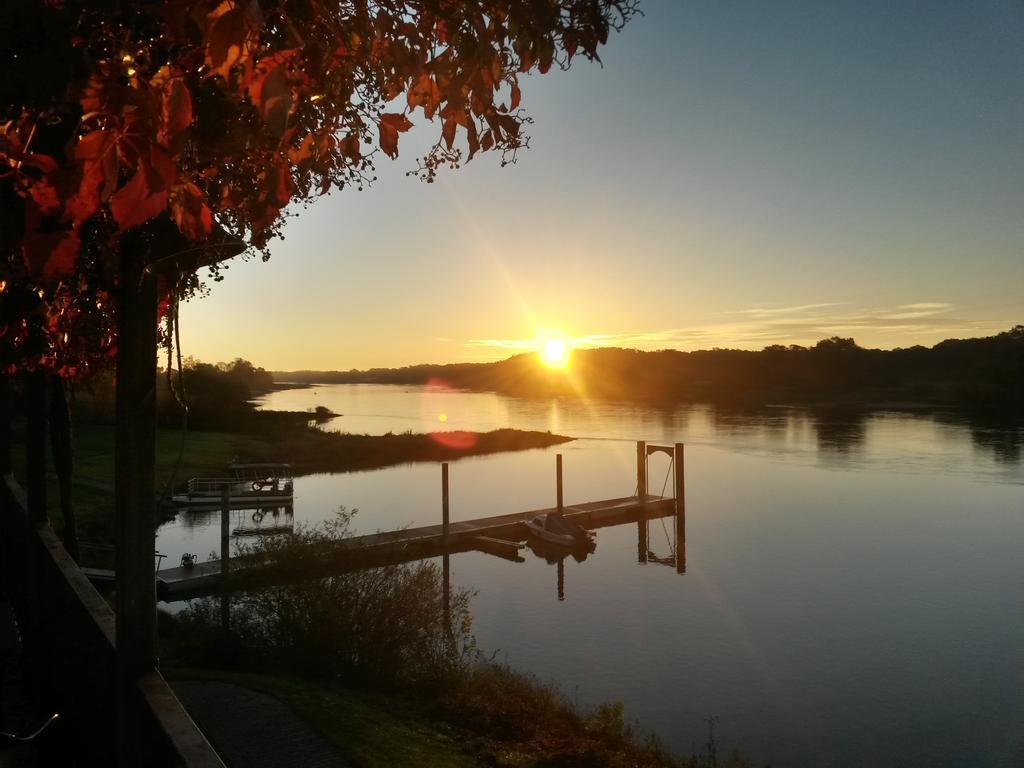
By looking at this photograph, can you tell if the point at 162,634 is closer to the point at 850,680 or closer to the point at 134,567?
the point at 134,567

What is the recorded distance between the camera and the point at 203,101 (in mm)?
3049

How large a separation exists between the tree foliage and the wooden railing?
6.16ft

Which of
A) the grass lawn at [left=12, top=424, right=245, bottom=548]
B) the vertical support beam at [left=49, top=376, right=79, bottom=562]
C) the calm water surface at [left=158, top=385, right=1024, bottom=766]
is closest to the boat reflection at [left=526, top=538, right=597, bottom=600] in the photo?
the calm water surface at [left=158, top=385, right=1024, bottom=766]

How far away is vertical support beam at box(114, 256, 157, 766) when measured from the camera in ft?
11.7

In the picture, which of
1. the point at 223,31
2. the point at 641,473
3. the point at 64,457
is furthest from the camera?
the point at 641,473

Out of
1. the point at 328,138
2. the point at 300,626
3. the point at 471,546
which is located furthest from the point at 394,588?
the point at 471,546

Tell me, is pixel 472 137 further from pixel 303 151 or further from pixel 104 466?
pixel 104 466

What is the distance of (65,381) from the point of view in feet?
26.0

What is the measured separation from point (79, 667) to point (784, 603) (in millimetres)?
25061

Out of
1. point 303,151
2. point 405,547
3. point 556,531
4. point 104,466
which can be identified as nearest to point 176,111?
point 303,151

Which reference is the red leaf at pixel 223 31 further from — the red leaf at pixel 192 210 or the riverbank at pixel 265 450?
the riverbank at pixel 265 450

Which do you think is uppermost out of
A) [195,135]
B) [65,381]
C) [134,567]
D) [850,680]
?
[195,135]

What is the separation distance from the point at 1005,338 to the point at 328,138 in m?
142

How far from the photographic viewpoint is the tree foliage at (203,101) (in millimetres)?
1784
